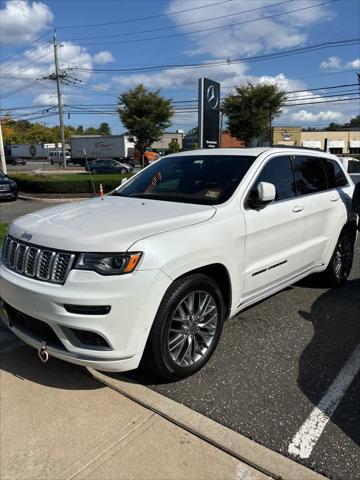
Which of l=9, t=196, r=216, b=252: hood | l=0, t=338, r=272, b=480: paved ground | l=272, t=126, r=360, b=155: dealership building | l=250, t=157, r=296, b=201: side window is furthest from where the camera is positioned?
l=272, t=126, r=360, b=155: dealership building

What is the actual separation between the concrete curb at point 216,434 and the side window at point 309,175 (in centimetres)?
263

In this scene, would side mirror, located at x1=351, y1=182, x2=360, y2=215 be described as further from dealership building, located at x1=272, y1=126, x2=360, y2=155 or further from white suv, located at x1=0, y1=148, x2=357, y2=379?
dealership building, located at x1=272, y1=126, x2=360, y2=155

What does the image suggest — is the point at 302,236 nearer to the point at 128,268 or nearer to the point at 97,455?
the point at 128,268

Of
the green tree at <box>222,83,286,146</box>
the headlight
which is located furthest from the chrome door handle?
the green tree at <box>222,83,286,146</box>

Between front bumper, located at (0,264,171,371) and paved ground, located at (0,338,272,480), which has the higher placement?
front bumper, located at (0,264,171,371)

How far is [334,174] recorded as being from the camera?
5398 millimetres

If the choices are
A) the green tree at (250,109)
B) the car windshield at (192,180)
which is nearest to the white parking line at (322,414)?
the car windshield at (192,180)

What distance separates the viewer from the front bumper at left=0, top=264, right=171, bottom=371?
2.72 meters

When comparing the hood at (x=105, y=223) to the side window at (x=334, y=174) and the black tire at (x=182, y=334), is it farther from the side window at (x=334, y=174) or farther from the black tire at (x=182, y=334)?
the side window at (x=334, y=174)

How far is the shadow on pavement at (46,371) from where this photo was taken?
10.7 feet

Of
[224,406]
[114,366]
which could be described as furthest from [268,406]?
[114,366]

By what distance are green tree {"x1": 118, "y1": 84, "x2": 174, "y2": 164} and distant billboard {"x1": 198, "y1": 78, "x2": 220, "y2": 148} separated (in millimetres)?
23867

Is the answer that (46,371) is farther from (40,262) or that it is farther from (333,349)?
(333,349)

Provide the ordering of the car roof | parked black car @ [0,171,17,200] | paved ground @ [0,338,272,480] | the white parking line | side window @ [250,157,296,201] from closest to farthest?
paved ground @ [0,338,272,480] → the white parking line → side window @ [250,157,296,201] → the car roof → parked black car @ [0,171,17,200]
